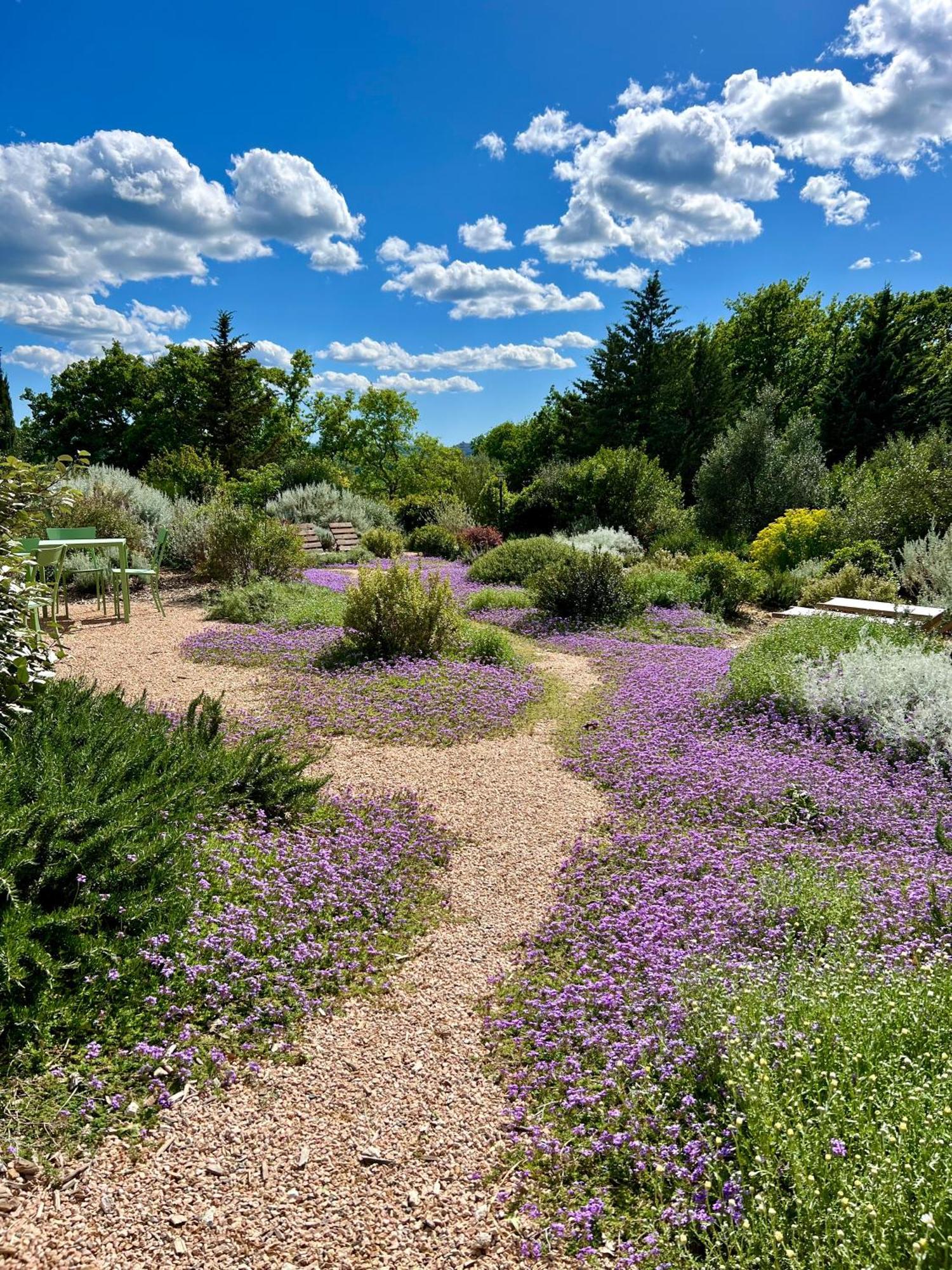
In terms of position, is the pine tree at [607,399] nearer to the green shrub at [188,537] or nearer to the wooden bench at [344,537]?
the wooden bench at [344,537]

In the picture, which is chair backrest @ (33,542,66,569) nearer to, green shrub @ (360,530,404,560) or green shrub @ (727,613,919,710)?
green shrub @ (727,613,919,710)

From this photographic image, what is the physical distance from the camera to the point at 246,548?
1219 centimetres

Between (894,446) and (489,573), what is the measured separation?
1104cm

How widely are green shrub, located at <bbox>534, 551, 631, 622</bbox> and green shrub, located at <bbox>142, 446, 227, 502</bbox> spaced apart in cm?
930

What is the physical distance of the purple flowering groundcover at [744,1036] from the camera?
186 centimetres

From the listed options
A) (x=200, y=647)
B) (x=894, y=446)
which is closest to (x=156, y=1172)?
(x=200, y=647)

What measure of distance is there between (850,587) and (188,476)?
49.8 feet

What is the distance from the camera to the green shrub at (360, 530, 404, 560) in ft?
58.2

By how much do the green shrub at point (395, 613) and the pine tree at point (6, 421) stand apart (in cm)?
2803

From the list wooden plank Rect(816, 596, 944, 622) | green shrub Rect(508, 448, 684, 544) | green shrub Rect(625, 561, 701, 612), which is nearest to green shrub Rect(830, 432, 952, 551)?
A: wooden plank Rect(816, 596, 944, 622)

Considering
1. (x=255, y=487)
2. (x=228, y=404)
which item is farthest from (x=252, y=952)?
(x=228, y=404)

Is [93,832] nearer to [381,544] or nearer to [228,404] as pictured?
[381,544]

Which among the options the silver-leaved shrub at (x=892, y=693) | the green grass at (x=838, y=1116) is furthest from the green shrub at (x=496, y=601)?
the green grass at (x=838, y=1116)

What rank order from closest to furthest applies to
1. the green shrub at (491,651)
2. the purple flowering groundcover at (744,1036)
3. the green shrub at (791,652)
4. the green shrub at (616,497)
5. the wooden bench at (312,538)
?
the purple flowering groundcover at (744,1036) → the green shrub at (791,652) → the green shrub at (491,651) → the wooden bench at (312,538) → the green shrub at (616,497)
